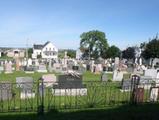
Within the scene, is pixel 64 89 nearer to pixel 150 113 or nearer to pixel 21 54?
pixel 150 113

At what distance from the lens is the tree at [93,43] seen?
8031 cm

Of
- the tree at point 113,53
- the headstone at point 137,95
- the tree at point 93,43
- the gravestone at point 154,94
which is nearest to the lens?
the headstone at point 137,95

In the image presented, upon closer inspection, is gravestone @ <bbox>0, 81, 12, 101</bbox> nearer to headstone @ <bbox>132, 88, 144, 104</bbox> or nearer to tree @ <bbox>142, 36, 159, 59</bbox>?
headstone @ <bbox>132, 88, 144, 104</bbox>

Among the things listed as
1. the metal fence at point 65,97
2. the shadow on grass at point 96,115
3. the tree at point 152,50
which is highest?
the tree at point 152,50

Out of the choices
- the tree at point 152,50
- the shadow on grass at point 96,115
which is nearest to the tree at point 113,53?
the tree at point 152,50

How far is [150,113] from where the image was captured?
9.04 metres

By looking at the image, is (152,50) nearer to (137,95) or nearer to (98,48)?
(98,48)

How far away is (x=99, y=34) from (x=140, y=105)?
72415mm

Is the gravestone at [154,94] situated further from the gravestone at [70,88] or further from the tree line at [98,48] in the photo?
the tree line at [98,48]

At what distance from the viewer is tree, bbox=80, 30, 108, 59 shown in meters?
80.3

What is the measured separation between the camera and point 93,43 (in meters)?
82.8

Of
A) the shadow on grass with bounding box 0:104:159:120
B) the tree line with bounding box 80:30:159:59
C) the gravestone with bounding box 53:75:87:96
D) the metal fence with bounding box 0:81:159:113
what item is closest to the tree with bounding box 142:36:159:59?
the tree line with bounding box 80:30:159:59

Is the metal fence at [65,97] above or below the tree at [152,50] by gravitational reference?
below

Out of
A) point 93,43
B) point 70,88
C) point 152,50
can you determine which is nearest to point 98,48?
point 93,43
